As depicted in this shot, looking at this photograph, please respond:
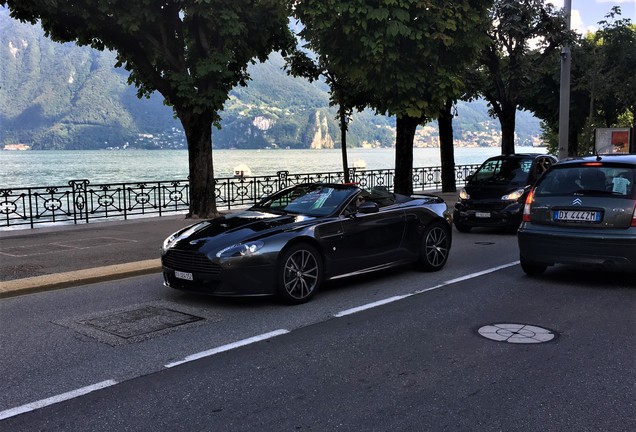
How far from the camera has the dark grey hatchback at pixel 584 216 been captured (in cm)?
748

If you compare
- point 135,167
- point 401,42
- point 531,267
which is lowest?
point 531,267

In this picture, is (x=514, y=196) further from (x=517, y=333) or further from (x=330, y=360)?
(x=330, y=360)

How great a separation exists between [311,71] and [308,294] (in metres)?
16.3

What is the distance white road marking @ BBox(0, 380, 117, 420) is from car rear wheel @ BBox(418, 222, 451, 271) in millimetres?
5525

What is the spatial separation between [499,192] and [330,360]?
9411 millimetres

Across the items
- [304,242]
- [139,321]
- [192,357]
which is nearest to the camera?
[192,357]

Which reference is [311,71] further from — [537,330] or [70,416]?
[70,416]

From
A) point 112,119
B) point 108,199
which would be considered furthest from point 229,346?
point 112,119

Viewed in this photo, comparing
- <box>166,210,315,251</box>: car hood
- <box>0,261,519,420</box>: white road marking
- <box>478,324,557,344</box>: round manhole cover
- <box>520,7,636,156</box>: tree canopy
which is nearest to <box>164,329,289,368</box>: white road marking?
<box>0,261,519,420</box>: white road marking

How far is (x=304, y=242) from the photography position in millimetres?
7262

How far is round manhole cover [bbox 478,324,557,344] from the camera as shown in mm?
5645

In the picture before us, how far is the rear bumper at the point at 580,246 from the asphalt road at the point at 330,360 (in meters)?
0.41

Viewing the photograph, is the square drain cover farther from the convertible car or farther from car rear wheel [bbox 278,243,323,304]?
car rear wheel [bbox 278,243,323,304]

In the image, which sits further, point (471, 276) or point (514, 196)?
point (514, 196)
